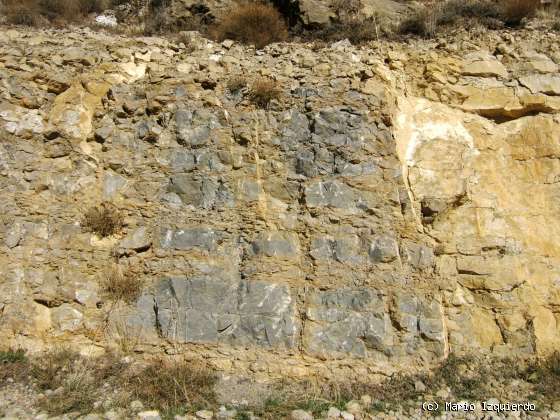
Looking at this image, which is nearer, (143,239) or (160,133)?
(143,239)

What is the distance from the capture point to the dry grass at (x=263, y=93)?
19.7ft

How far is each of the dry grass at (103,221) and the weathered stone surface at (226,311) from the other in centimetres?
95

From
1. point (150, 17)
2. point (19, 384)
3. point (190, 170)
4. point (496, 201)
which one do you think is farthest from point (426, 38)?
point (19, 384)

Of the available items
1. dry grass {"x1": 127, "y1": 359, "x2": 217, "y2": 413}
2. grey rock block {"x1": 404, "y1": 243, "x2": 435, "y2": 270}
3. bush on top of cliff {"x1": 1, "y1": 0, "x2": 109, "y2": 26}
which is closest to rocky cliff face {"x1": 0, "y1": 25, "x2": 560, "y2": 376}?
grey rock block {"x1": 404, "y1": 243, "x2": 435, "y2": 270}

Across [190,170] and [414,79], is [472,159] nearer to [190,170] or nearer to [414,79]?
[414,79]

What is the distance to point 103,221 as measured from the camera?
541 centimetres

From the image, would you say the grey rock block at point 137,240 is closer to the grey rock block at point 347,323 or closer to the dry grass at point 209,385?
the dry grass at point 209,385

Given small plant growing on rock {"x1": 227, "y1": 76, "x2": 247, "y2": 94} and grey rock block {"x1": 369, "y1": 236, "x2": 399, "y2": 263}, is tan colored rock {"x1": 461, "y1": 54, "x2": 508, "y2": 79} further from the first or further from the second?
small plant growing on rock {"x1": 227, "y1": 76, "x2": 247, "y2": 94}

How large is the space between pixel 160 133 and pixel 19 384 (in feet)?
10.8

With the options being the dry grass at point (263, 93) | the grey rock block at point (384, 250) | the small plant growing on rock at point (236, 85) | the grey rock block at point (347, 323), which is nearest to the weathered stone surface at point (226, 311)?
the grey rock block at point (347, 323)

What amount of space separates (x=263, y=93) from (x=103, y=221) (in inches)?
105

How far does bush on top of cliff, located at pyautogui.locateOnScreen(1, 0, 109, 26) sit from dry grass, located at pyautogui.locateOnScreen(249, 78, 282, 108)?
402 cm

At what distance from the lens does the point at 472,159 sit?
19.9 feet

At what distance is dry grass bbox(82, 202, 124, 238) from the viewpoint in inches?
213
